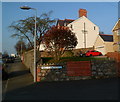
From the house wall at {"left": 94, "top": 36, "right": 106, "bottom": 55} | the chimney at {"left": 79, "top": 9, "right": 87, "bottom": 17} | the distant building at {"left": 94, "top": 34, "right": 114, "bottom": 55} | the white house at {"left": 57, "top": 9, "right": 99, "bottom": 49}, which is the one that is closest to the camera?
the distant building at {"left": 94, "top": 34, "right": 114, "bottom": 55}

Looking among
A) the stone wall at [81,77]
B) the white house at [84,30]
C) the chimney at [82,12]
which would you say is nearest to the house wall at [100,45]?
the white house at [84,30]

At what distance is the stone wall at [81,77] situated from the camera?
1012 centimetres

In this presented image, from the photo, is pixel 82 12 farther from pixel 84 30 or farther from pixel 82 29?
pixel 84 30

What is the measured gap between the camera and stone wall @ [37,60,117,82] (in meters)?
10.1

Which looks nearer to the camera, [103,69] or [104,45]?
[103,69]

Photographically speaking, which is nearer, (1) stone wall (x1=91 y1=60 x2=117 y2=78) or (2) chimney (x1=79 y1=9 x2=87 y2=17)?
(1) stone wall (x1=91 y1=60 x2=117 y2=78)

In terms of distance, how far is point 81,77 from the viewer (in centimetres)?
1027

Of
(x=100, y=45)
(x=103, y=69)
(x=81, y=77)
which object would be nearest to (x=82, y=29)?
(x=100, y=45)

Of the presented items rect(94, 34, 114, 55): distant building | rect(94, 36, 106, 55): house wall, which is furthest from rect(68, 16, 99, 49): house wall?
rect(94, 34, 114, 55): distant building

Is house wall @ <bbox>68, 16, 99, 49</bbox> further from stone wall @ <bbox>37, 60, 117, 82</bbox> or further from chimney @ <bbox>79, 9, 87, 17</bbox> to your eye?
stone wall @ <bbox>37, 60, 117, 82</bbox>

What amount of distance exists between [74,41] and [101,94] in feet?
20.2

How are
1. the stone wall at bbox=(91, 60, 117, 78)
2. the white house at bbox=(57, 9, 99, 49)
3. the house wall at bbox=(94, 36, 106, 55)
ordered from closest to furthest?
the stone wall at bbox=(91, 60, 117, 78) → the house wall at bbox=(94, 36, 106, 55) → the white house at bbox=(57, 9, 99, 49)

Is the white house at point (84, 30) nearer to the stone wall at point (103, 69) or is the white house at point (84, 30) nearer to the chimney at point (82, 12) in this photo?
the chimney at point (82, 12)

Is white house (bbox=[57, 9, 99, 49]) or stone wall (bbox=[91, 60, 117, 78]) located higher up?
white house (bbox=[57, 9, 99, 49])
